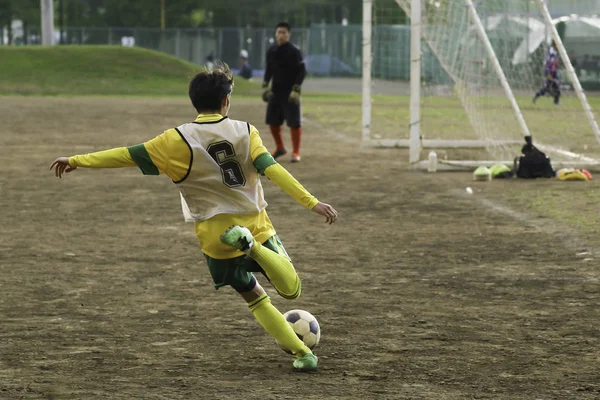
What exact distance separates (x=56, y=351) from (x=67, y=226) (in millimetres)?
4613

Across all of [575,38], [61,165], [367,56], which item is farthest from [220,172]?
[575,38]

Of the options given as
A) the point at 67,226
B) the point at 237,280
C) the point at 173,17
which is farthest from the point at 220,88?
the point at 173,17

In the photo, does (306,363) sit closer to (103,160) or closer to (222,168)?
(222,168)

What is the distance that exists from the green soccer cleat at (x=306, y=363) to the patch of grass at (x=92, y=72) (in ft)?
119

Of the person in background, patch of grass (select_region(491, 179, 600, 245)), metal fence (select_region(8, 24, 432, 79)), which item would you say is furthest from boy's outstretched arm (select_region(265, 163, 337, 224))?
metal fence (select_region(8, 24, 432, 79))

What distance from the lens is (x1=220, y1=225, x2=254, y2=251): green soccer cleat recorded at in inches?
188

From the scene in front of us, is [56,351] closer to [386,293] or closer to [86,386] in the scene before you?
[86,386]

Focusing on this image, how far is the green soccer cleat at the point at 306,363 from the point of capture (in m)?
5.17

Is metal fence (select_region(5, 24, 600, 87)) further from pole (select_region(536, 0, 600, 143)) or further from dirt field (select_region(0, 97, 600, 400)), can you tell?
dirt field (select_region(0, 97, 600, 400))

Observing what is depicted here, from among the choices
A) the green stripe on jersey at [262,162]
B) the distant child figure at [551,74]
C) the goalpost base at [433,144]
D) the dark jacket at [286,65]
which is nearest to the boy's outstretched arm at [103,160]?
the green stripe on jersey at [262,162]

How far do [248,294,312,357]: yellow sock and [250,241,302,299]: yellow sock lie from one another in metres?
0.14

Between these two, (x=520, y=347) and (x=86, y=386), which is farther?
(x=520, y=347)

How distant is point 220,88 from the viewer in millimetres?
5145

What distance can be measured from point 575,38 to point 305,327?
16573mm
